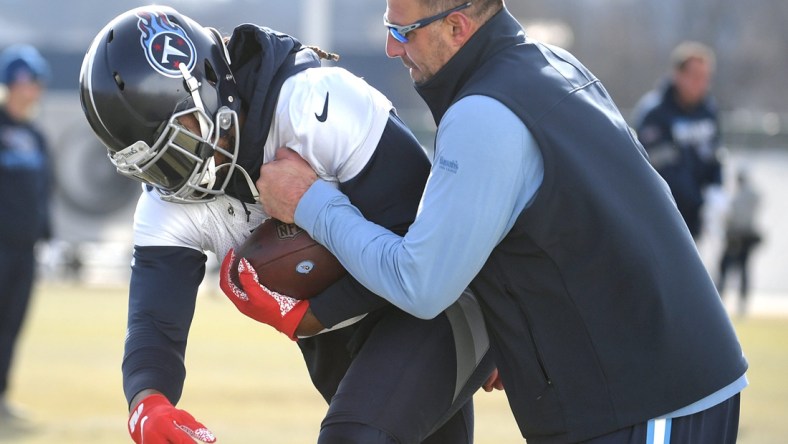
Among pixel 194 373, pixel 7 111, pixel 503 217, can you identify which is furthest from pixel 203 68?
pixel 194 373

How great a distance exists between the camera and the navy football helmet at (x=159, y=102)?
3.04 meters

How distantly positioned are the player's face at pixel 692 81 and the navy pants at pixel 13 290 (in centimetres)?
423

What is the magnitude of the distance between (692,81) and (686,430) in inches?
207

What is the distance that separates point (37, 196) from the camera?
7.68 meters

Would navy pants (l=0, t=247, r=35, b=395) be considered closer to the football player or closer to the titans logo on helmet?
the football player

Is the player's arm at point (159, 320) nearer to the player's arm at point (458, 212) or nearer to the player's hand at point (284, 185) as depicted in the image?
the player's hand at point (284, 185)

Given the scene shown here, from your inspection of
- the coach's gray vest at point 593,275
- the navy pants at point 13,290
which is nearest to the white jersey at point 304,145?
the coach's gray vest at point 593,275

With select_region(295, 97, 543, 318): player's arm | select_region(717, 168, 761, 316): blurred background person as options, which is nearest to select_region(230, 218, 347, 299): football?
select_region(295, 97, 543, 318): player's arm

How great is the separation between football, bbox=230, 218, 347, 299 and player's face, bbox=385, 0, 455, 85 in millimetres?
518

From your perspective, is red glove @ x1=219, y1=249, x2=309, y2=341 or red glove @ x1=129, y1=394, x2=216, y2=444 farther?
red glove @ x1=219, y1=249, x2=309, y2=341

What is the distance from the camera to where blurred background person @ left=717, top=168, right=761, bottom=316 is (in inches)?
555

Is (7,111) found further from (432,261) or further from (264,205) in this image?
(432,261)

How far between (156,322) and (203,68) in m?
0.68

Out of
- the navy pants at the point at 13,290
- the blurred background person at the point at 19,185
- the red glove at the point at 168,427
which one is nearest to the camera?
the red glove at the point at 168,427
